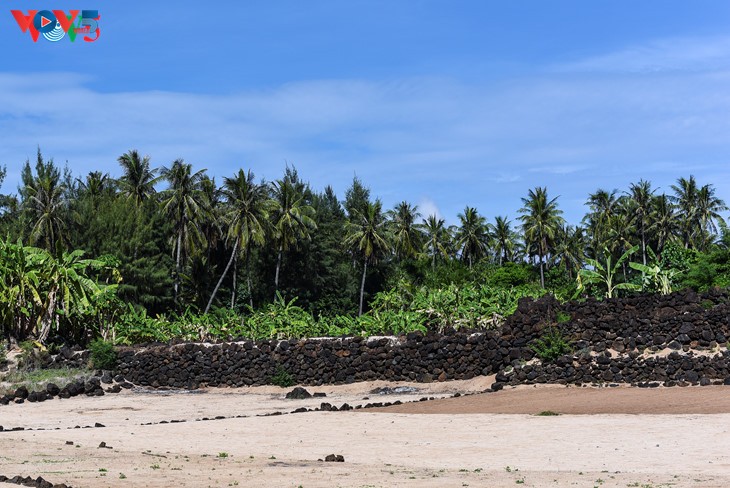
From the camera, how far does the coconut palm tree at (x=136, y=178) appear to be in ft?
204

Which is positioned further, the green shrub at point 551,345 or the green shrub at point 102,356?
the green shrub at point 102,356

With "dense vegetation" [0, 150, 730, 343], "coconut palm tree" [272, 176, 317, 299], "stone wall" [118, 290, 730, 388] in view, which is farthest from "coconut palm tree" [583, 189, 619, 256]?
"stone wall" [118, 290, 730, 388]

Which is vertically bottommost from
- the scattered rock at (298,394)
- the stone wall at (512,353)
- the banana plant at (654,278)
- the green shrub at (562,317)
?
the scattered rock at (298,394)

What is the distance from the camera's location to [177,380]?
29.4m

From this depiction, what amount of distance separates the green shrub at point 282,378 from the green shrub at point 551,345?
24.7ft

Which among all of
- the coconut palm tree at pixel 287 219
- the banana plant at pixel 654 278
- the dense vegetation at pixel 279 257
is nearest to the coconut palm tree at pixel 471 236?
the dense vegetation at pixel 279 257

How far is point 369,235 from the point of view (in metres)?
63.7

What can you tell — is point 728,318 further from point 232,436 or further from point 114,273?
point 114,273

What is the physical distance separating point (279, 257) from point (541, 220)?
77.2 ft

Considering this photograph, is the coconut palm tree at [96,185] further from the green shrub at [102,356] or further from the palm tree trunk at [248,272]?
the green shrub at [102,356]

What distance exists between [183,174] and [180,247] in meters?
4.75

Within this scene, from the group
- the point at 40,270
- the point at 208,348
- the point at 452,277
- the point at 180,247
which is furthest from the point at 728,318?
the point at 180,247

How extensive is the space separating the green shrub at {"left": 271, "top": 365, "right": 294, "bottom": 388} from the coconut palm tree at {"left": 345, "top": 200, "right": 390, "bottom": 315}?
34.8m

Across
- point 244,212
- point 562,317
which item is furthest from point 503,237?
point 562,317
